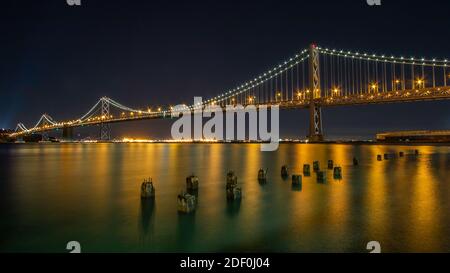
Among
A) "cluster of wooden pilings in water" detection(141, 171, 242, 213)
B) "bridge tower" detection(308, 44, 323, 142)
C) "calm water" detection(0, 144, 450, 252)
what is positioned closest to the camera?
"calm water" detection(0, 144, 450, 252)

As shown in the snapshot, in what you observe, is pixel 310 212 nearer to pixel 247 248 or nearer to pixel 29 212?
pixel 247 248

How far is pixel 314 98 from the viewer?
4897 centimetres

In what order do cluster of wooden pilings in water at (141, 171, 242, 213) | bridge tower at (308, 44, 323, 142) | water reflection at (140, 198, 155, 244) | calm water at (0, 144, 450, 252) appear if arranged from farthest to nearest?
bridge tower at (308, 44, 323, 142) < cluster of wooden pilings in water at (141, 171, 242, 213) < water reflection at (140, 198, 155, 244) < calm water at (0, 144, 450, 252)

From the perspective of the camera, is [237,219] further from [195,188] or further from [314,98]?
[314,98]

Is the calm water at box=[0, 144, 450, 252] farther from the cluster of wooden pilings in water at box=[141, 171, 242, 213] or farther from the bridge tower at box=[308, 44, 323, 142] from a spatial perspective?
the bridge tower at box=[308, 44, 323, 142]

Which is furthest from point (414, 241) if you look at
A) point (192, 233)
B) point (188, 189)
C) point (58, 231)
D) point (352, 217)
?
point (188, 189)

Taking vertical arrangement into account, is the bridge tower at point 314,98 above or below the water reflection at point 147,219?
above

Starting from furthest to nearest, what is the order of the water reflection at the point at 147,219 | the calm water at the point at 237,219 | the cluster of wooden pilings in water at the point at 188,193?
the cluster of wooden pilings in water at the point at 188,193, the water reflection at the point at 147,219, the calm water at the point at 237,219

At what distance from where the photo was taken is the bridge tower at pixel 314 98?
48.2 meters

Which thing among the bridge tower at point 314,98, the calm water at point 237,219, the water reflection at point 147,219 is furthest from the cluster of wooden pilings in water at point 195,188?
the bridge tower at point 314,98

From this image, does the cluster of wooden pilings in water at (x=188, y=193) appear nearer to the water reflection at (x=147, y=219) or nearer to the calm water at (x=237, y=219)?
the calm water at (x=237, y=219)

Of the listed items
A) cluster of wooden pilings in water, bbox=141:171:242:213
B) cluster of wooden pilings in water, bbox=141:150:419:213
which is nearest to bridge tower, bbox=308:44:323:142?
cluster of wooden pilings in water, bbox=141:150:419:213

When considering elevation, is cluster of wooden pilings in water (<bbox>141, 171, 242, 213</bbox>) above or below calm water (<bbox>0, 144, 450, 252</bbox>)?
above

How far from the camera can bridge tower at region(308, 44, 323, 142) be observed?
48219 mm
